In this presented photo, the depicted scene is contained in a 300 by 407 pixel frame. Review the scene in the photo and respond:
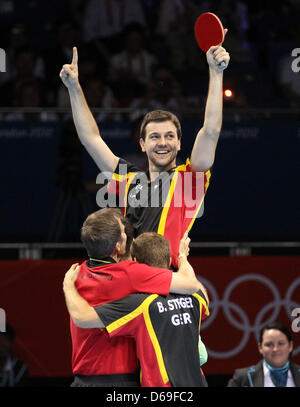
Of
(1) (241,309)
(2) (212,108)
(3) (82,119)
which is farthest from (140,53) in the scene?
(2) (212,108)

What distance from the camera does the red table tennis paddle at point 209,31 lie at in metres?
5.57

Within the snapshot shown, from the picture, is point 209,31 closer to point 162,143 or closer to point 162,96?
point 162,143

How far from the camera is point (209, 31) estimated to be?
222 inches

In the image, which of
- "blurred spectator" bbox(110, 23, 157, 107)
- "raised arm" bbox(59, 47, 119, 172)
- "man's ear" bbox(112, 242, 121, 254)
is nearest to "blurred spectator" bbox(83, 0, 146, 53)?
"blurred spectator" bbox(110, 23, 157, 107)

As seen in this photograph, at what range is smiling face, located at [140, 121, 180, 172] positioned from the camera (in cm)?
566

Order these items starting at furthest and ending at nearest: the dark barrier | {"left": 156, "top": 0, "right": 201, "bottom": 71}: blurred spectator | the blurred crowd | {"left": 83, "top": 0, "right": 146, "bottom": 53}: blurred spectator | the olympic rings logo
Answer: {"left": 83, "top": 0, "right": 146, "bottom": 53}: blurred spectator < {"left": 156, "top": 0, "right": 201, "bottom": 71}: blurred spectator < the blurred crowd < the dark barrier < the olympic rings logo

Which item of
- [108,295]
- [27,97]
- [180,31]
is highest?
[180,31]

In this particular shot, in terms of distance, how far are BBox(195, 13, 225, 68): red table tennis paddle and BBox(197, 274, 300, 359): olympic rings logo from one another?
13.7 ft

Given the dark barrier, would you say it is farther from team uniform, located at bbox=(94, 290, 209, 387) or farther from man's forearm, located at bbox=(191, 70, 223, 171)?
team uniform, located at bbox=(94, 290, 209, 387)

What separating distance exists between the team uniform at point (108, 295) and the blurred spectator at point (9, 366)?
339 cm

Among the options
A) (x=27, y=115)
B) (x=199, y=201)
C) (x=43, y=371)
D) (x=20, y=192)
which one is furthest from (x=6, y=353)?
(x=199, y=201)

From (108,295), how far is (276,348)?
3.22m

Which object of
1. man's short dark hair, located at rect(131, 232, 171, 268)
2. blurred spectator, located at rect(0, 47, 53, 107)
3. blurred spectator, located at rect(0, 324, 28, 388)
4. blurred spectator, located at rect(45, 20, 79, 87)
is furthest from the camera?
blurred spectator, located at rect(45, 20, 79, 87)
